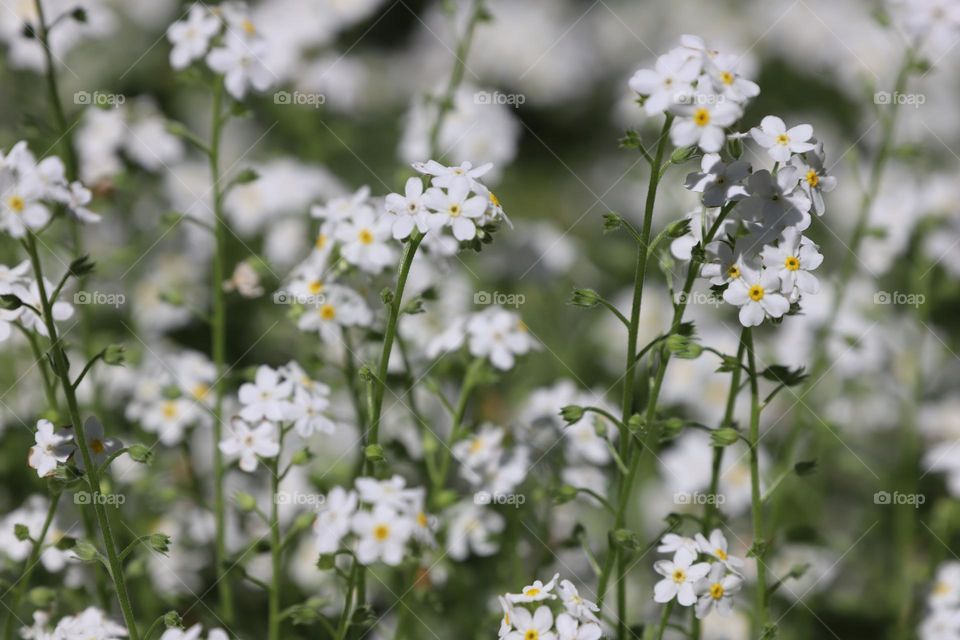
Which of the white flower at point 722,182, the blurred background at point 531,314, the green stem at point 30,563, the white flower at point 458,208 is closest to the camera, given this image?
the white flower at point 722,182

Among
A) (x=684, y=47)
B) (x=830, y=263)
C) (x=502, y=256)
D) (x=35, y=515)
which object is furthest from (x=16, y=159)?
(x=830, y=263)

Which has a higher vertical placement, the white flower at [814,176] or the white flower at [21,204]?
the white flower at [814,176]

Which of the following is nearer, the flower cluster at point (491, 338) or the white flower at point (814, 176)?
the white flower at point (814, 176)

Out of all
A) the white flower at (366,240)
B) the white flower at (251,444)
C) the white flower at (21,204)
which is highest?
the white flower at (366,240)

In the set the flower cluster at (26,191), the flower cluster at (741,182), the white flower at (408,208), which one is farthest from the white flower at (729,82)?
the flower cluster at (26,191)

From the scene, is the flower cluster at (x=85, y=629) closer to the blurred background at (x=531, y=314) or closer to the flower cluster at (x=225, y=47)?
the blurred background at (x=531, y=314)

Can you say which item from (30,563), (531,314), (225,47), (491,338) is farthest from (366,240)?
(531,314)

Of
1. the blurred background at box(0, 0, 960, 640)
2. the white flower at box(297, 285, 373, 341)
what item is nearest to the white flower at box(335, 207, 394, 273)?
the white flower at box(297, 285, 373, 341)
